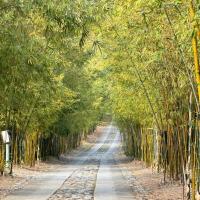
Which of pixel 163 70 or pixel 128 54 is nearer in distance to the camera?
pixel 163 70

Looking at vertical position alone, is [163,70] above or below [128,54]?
below

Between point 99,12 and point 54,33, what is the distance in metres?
1.10

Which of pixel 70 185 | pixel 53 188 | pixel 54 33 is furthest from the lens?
pixel 70 185

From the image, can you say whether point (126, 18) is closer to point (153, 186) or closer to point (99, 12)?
point (99, 12)

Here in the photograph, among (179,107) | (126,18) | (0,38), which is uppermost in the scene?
(126,18)

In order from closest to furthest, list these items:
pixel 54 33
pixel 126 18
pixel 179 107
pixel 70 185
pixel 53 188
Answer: pixel 54 33
pixel 126 18
pixel 179 107
pixel 53 188
pixel 70 185

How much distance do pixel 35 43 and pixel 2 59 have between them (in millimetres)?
861

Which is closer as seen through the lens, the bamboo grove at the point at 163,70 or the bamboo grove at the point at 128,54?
the bamboo grove at the point at 128,54

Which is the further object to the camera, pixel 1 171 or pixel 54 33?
pixel 1 171

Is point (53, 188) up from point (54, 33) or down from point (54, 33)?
down

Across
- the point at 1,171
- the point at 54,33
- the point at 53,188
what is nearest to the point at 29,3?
the point at 54,33

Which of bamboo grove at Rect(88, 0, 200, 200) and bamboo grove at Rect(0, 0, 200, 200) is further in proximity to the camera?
bamboo grove at Rect(88, 0, 200, 200)

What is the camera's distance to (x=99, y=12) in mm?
10602

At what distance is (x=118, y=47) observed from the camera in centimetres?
1577
